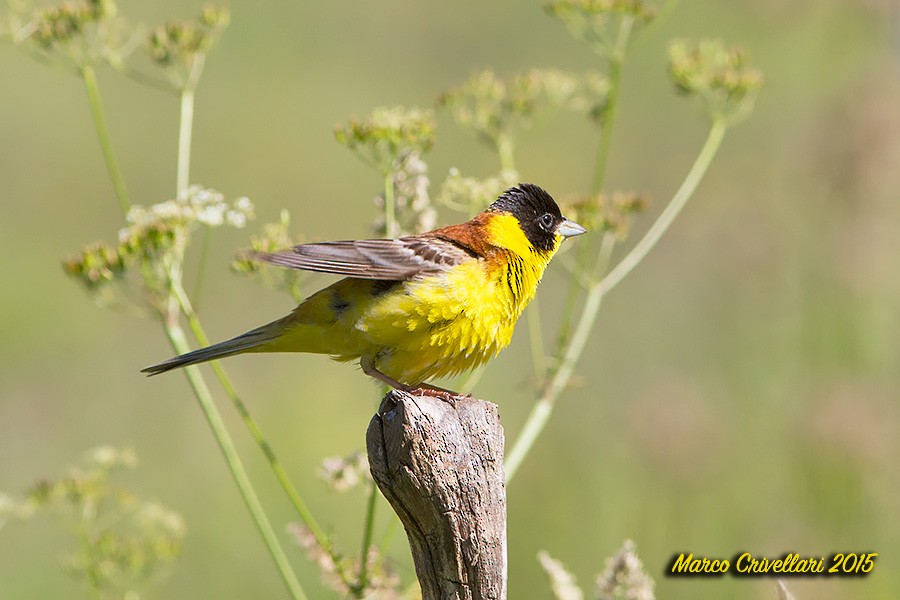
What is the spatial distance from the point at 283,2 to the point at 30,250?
4.62 metres

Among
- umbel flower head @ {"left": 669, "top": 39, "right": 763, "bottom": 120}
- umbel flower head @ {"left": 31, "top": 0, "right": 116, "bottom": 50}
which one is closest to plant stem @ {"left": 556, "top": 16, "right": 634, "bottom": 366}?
umbel flower head @ {"left": 669, "top": 39, "right": 763, "bottom": 120}

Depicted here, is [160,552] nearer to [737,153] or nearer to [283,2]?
[737,153]

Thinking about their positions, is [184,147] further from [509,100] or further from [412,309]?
[509,100]

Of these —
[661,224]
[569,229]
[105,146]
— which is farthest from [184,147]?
[661,224]

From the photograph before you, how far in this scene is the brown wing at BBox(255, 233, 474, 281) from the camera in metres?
4.02

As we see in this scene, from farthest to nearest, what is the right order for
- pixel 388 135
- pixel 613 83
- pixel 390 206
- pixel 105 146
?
pixel 613 83, pixel 105 146, pixel 390 206, pixel 388 135

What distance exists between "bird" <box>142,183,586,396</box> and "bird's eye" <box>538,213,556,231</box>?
184 millimetres

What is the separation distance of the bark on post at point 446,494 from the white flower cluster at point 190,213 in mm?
1364

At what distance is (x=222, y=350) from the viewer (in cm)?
434

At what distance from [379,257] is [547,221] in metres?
0.90

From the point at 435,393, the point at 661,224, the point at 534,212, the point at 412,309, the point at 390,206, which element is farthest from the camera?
the point at 661,224

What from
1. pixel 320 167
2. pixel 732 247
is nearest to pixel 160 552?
pixel 732 247

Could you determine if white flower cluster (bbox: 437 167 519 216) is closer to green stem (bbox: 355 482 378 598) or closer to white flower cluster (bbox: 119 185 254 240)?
white flower cluster (bbox: 119 185 254 240)

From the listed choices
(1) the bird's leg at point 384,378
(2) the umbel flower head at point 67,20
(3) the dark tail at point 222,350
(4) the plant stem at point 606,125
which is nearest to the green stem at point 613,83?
(4) the plant stem at point 606,125
